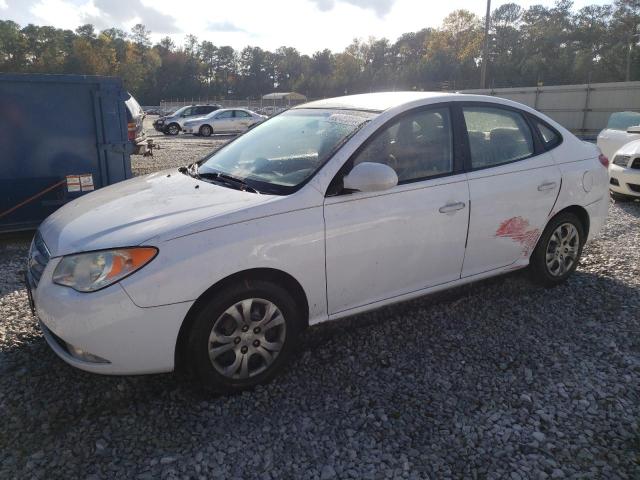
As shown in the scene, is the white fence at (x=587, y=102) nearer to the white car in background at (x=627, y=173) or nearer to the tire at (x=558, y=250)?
the white car in background at (x=627, y=173)

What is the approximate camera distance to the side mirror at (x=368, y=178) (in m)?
2.91

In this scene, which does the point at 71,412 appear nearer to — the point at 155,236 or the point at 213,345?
the point at 213,345

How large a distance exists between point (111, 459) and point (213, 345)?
0.71 m

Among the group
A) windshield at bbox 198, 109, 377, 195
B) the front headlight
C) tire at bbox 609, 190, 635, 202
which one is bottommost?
tire at bbox 609, 190, 635, 202

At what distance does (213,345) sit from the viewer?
2.73 meters

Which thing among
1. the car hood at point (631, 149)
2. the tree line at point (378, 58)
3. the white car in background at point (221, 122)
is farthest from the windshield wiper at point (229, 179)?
the tree line at point (378, 58)

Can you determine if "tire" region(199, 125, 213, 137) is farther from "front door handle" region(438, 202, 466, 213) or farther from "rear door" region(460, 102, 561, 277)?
"front door handle" region(438, 202, 466, 213)

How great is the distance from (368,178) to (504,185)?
1.33 m

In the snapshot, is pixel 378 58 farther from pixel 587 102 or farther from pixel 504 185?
pixel 504 185

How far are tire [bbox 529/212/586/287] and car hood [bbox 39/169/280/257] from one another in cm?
250

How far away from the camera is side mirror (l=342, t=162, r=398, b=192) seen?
2.91 metres

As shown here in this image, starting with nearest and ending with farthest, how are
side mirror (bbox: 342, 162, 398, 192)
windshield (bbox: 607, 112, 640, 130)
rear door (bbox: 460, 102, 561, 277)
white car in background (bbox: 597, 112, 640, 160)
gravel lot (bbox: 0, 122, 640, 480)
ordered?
gravel lot (bbox: 0, 122, 640, 480) → side mirror (bbox: 342, 162, 398, 192) → rear door (bbox: 460, 102, 561, 277) → white car in background (bbox: 597, 112, 640, 160) → windshield (bbox: 607, 112, 640, 130)

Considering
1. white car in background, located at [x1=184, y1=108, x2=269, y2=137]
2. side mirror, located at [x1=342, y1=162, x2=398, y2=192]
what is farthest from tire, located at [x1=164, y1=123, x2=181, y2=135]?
side mirror, located at [x1=342, y1=162, x2=398, y2=192]

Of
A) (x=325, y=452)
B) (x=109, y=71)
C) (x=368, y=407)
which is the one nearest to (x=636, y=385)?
(x=368, y=407)
